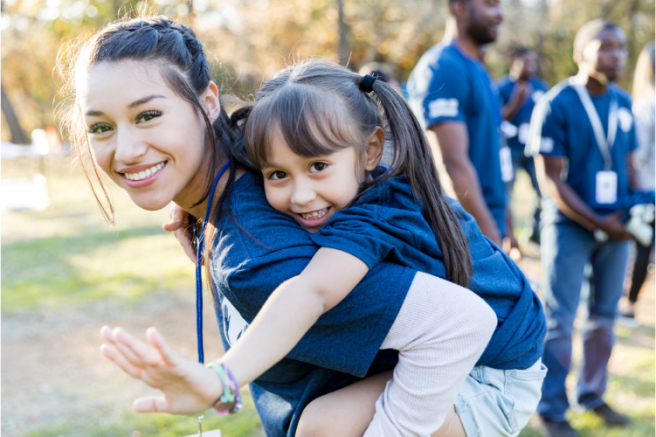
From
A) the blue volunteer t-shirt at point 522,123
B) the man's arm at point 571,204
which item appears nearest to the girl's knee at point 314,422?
the man's arm at point 571,204

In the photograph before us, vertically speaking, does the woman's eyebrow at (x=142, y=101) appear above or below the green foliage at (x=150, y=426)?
above

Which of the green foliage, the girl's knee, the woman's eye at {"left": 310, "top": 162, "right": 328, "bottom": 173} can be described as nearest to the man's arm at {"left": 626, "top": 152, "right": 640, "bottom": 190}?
the green foliage

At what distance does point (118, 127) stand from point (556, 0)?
2338 centimetres

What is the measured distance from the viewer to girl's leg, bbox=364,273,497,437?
132cm

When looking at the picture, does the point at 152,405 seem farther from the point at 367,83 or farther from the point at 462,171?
the point at 462,171

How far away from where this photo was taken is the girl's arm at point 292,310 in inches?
44.4

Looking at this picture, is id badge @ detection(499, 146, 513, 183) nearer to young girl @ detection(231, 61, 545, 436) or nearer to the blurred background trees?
young girl @ detection(231, 61, 545, 436)

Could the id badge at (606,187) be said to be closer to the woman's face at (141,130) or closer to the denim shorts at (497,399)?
the denim shorts at (497,399)

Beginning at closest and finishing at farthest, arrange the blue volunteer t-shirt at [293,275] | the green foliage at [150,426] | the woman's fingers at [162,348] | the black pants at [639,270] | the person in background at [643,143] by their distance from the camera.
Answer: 1. the woman's fingers at [162,348]
2. the blue volunteer t-shirt at [293,275]
3. the green foliage at [150,426]
4. the person in background at [643,143]
5. the black pants at [639,270]

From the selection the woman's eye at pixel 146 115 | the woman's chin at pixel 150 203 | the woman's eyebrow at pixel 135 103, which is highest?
the woman's eyebrow at pixel 135 103

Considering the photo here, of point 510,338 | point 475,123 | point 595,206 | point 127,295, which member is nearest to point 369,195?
point 510,338

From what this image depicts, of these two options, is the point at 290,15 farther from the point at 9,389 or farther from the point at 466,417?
the point at 466,417

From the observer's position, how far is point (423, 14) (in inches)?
687

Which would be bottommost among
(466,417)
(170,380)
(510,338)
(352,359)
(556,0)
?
(556,0)
